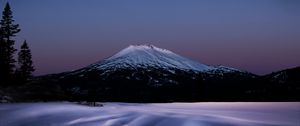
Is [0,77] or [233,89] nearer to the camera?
[0,77]

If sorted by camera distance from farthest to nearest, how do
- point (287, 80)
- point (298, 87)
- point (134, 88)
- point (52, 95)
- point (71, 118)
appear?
point (134, 88), point (287, 80), point (298, 87), point (52, 95), point (71, 118)

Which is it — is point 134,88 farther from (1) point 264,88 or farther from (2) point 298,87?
(2) point 298,87

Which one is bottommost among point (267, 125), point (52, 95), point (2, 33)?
point (267, 125)

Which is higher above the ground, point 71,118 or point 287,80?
point 287,80

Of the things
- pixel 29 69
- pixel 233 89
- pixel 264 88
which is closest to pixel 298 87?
pixel 264 88

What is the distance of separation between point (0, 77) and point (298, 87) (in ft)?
356

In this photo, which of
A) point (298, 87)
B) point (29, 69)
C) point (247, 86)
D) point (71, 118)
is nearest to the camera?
point (71, 118)

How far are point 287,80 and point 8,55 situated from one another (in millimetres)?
131143

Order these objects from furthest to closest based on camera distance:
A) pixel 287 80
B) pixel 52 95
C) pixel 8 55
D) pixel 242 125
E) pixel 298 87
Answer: pixel 287 80 < pixel 298 87 < pixel 8 55 < pixel 52 95 < pixel 242 125

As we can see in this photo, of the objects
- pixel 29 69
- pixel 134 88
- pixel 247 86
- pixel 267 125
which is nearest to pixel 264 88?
pixel 247 86

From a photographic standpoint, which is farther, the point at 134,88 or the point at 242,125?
the point at 134,88

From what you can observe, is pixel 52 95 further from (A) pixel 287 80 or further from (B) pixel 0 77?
(A) pixel 287 80

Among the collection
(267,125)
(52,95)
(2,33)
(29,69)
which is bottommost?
(267,125)

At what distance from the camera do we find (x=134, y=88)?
7628 inches
